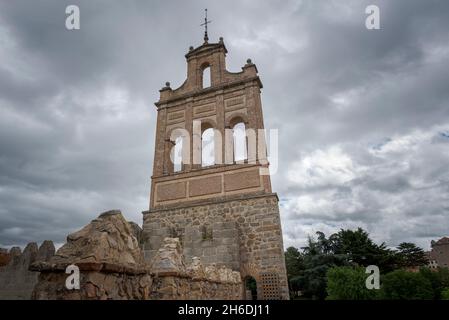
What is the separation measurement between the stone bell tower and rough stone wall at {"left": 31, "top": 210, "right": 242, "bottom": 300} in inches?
259

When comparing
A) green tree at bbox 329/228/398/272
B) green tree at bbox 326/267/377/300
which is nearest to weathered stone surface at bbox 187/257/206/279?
green tree at bbox 326/267/377/300

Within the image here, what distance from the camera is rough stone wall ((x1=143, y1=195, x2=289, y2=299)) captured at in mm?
10172

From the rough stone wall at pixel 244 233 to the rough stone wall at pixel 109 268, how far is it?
6.41 metres

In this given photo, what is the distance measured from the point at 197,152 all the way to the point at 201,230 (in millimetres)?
3833

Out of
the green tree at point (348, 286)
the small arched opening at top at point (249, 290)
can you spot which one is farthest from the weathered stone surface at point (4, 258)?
the green tree at point (348, 286)

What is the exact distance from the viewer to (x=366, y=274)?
13.4 meters

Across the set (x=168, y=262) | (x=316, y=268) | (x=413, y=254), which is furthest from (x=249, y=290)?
(x=413, y=254)

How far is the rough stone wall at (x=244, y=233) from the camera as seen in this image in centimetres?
1017

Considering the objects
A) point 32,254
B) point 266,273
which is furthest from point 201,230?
point 32,254

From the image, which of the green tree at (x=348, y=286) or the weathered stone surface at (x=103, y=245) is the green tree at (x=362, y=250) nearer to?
the green tree at (x=348, y=286)

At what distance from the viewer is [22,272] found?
4.95m

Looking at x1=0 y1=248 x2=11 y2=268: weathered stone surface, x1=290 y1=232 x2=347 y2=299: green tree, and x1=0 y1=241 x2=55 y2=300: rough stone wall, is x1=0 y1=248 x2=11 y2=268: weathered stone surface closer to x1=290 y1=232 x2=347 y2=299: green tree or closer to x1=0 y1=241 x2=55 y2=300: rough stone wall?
x1=0 y1=241 x2=55 y2=300: rough stone wall
